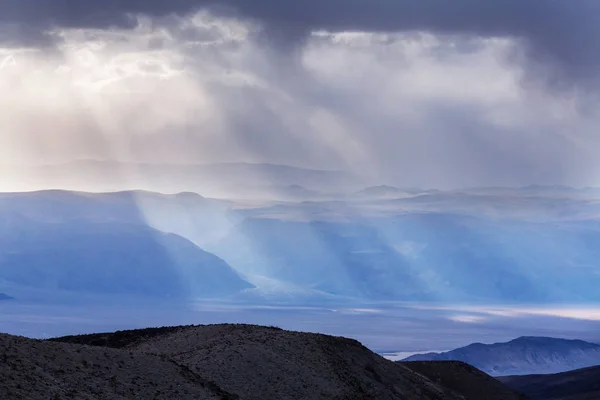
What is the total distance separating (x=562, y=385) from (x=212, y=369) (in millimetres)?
129944

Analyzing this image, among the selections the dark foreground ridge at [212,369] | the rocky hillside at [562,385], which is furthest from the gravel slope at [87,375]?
the rocky hillside at [562,385]

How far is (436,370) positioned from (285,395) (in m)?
31.6

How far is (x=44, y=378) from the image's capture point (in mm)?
43000

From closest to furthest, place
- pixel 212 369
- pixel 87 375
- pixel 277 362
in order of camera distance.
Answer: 1. pixel 87 375
2. pixel 212 369
3. pixel 277 362

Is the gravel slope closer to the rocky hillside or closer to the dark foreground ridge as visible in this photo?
the dark foreground ridge

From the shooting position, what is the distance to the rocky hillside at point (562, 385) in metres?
160

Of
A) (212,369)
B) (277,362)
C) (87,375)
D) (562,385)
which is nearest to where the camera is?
(87,375)

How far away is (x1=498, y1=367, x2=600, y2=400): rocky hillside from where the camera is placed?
16050cm

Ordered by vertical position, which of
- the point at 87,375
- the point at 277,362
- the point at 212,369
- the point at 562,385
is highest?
the point at 562,385

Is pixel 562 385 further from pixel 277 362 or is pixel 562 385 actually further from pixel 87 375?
pixel 87 375

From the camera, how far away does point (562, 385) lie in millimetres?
173250

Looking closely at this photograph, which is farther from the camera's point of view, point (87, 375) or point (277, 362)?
point (277, 362)

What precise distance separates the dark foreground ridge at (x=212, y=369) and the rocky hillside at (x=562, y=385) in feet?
274

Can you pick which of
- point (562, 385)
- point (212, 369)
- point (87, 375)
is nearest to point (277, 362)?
point (212, 369)
